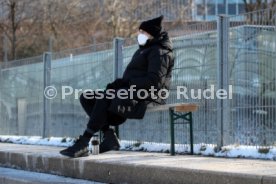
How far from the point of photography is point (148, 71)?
23.7 feet

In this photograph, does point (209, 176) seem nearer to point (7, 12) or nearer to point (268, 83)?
point (268, 83)

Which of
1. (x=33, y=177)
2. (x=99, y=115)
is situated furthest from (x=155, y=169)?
(x=33, y=177)

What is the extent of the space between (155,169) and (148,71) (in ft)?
4.32

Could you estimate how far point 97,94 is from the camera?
7348 mm

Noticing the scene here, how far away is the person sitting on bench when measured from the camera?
7105 millimetres

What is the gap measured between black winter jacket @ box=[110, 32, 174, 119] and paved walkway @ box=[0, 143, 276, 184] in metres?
0.62

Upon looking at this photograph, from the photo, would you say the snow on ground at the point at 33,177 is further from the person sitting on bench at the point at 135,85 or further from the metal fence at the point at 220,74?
the metal fence at the point at 220,74

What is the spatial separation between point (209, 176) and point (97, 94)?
2.06m

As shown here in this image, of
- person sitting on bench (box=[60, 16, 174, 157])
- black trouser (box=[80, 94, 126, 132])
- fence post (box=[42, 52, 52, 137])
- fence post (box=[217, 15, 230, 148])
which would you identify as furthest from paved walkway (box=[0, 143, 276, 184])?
fence post (box=[42, 52, 52, 137])

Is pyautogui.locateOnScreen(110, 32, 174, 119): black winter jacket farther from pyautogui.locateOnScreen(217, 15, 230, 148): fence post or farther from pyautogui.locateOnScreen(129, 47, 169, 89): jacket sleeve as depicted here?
pyautogui.locateOnScreen(217, 15, 230, 148): fence post

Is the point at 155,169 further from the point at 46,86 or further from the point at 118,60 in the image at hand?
the point at 46,86

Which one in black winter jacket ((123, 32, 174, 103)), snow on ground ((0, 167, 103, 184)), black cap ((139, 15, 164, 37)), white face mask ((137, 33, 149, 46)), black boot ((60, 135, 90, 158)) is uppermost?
black cap ((139, 15, 164, 37))

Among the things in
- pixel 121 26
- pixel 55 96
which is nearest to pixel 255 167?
pixel 55 96

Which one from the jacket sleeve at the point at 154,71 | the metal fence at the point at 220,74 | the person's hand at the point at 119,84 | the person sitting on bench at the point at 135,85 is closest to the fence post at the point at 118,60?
the metal fence at the point at 220,74
